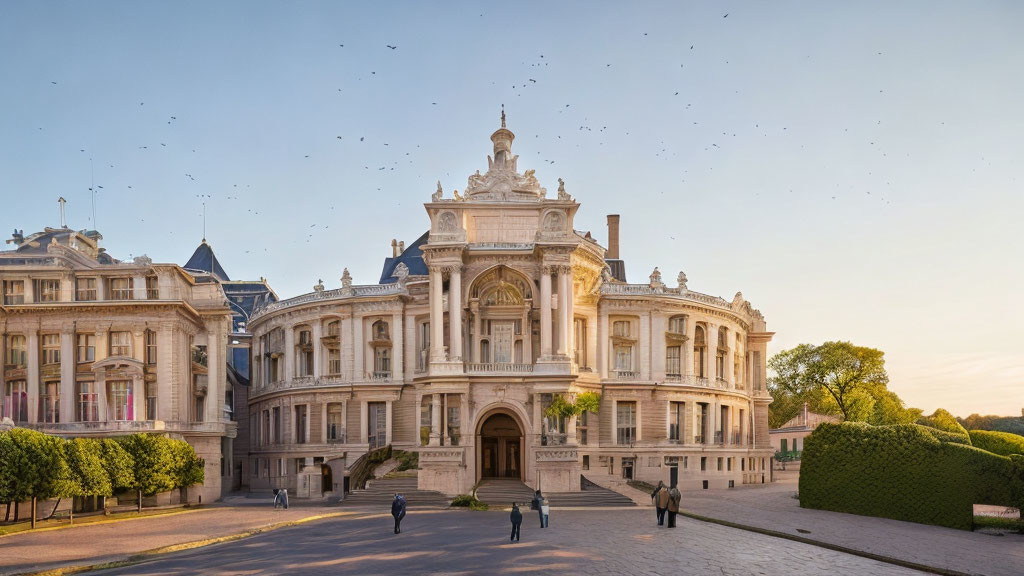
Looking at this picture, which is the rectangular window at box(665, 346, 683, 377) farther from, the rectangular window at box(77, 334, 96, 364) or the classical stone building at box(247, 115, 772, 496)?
the rectangular window at box(77, 334, 96, 364)

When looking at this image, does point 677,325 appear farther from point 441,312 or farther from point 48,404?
point 48,404

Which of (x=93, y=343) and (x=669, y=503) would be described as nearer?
(x=669, y=503)

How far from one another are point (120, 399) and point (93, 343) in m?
4.73

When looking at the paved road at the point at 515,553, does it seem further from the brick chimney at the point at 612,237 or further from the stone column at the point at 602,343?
the brick chimney at the point at 612,237

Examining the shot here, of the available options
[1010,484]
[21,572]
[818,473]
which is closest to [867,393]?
[818,473]

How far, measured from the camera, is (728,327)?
3206 inches

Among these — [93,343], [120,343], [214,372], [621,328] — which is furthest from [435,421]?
[93,343]

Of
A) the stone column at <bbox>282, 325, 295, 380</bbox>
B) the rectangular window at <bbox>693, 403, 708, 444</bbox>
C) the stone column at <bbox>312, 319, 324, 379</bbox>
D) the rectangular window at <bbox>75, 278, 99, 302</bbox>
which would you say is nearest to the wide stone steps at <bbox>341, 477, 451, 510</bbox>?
the stone column at <bbox>312, 319, 324, 379</bbox>

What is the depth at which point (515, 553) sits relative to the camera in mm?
31547

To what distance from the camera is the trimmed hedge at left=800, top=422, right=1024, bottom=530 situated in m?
43.7

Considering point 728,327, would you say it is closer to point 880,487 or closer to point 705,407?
point 705,407

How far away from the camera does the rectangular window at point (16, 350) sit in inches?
2506

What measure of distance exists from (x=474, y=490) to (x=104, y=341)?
3076 cm

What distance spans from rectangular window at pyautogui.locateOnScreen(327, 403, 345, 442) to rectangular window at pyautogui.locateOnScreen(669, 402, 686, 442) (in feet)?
94.9
